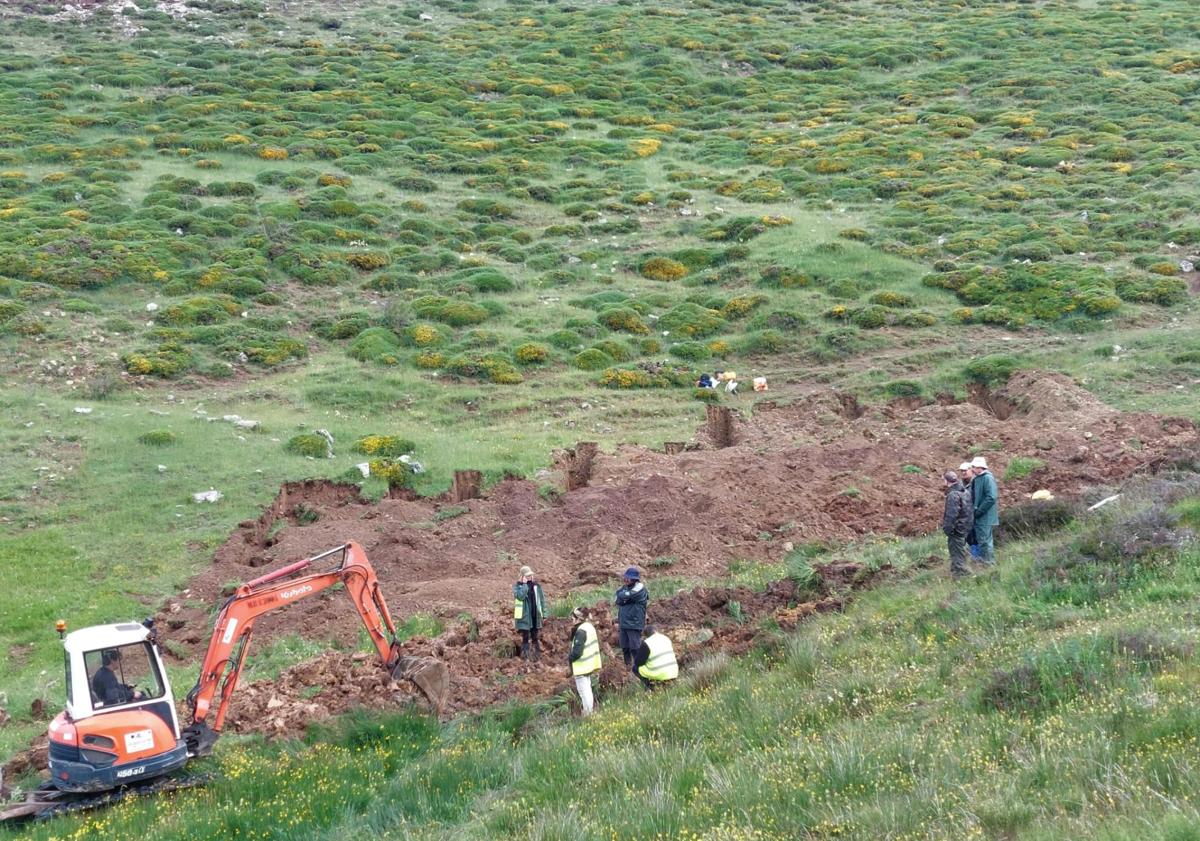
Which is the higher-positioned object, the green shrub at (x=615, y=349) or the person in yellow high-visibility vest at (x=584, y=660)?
the person in yellow high-visibility vest at (x=584, y=660)

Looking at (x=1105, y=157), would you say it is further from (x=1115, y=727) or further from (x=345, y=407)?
(x=1115, y=727)

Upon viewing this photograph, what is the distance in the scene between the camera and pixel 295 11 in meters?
92.0

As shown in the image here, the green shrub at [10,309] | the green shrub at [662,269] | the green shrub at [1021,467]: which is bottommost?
the green shrub at [662,269]

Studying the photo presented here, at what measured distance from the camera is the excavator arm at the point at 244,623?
44.4ft

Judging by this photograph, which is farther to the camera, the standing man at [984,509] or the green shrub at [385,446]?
the green shrub at [385,446]

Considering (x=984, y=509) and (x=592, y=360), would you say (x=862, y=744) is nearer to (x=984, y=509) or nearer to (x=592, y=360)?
(x=984, y=509)

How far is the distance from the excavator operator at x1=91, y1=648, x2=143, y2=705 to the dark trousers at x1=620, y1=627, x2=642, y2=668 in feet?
20.7

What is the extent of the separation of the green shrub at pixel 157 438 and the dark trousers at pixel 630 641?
1584 centimetres

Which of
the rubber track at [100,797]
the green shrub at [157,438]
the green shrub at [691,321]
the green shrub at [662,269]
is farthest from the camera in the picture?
the green shrub at [662,269]

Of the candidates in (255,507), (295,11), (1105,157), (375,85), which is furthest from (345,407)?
(295,11)

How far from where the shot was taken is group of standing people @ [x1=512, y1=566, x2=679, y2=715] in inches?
542

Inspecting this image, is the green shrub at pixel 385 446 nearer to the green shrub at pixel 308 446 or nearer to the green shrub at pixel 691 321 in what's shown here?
the green shrub at pixel 308 446

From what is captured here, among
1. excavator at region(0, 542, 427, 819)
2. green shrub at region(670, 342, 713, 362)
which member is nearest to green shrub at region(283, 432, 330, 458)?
green shrub at region(670, 342, 713, 362)

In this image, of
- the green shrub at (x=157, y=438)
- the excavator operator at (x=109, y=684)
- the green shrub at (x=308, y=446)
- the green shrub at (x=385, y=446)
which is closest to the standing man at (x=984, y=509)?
the excavator operator at (x=109, y=684)
